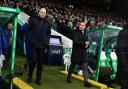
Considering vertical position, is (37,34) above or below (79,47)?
above

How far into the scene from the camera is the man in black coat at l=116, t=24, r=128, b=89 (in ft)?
19.7

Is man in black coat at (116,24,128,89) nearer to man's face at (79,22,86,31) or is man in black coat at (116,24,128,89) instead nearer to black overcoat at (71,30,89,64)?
man's face at (79,22,86,31)

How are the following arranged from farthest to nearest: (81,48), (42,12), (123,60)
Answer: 1. (81,48)
2. (42,12)
3. (123,60)

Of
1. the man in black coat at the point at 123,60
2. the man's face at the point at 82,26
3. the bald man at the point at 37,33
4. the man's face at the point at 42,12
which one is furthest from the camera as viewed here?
the man's face at the point at 82,26

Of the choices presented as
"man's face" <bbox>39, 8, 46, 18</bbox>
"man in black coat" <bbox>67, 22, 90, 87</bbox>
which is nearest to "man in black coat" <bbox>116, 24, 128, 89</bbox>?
"man's face" <bbox>39, 8, 46, 18</bbox>

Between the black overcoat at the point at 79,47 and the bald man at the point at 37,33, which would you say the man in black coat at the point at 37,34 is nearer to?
the bald man at the point at 37,33

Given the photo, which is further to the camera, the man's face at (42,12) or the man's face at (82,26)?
the man's face at (82,26)

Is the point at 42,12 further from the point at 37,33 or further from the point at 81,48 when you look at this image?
the point at 81,48

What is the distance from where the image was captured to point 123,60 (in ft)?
19.7

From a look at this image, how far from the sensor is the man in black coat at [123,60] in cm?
599

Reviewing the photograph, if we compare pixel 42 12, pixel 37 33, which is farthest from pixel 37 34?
pixel 42 12

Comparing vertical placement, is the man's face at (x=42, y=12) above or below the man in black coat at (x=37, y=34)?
above

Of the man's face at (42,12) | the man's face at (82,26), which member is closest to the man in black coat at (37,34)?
the man's face at (42,12)

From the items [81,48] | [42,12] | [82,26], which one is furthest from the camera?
[81,48]
